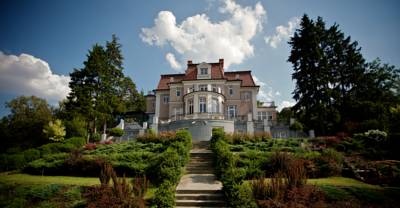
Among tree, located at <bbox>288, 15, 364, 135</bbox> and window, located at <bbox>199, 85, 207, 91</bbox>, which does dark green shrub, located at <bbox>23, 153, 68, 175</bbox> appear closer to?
window, located at <bbox>199, 85, 207, 91</bbox>

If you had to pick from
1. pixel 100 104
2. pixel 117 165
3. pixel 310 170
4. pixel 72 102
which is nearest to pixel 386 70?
pixel 310 170

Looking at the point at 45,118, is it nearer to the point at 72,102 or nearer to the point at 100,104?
the point at 72,102

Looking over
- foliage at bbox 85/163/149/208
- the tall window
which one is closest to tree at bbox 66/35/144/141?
the tall window

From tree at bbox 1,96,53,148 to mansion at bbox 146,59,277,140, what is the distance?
17.4 m

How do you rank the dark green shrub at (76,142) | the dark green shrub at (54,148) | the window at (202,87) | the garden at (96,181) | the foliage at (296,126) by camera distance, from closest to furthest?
the garden at (96,181), the dark green shrub at (54,148), the dark green shrub at (76,142), the foliage at (296,126), the window at (202,87)

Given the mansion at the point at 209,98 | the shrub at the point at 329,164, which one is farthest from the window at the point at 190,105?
the shrub at the point at 329,164

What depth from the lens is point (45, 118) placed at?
109 feet

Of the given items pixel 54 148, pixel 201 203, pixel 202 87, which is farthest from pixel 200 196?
pixel 202 87

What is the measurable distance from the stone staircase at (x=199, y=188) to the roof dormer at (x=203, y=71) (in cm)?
2369

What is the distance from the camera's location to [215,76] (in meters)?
35.6

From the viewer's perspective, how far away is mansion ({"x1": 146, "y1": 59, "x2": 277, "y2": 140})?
30.9 meters

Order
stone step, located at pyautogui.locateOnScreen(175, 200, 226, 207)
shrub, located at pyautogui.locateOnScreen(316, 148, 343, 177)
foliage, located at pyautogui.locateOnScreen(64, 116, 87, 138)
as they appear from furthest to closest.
Result: foliage, located at pyautogui.locateOnScreen(64, 116, 87, 138)
shrub, located at pyautogui.locateOnScreen(316, 148, 343, 177)
stone step, located at pyautogui.locateOnScreen(175, 200, 226, 207)

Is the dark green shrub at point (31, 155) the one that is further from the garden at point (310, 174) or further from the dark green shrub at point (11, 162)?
the garden at point (310, 174)

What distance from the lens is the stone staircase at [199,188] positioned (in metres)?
7.92
